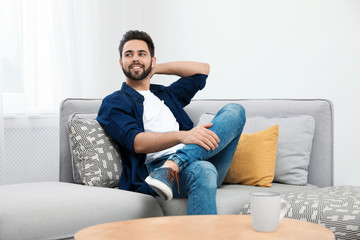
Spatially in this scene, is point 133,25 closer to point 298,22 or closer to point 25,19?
point 25,19

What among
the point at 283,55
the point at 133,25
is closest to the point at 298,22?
the point at 283,55

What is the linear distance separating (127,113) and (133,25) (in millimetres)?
1997

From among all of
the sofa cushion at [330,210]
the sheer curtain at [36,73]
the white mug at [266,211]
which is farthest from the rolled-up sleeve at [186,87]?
the white mug at [266,211]

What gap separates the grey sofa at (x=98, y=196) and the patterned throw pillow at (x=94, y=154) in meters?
0.13

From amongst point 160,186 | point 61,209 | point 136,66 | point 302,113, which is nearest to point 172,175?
point 160,186

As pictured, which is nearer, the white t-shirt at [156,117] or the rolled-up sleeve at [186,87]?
the white t-shirt at [156,117]

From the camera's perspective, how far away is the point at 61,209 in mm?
1565

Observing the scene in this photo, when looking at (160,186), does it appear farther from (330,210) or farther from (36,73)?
(36,73)

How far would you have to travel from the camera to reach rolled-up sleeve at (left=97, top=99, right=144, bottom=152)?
192cm

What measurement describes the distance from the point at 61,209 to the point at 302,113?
4.11 ft

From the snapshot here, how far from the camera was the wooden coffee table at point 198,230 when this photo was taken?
99cm

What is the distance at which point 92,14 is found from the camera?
3.48 m

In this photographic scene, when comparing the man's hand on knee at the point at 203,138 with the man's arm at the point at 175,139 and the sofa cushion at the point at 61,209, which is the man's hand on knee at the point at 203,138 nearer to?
the man's arm at the point at 175,139

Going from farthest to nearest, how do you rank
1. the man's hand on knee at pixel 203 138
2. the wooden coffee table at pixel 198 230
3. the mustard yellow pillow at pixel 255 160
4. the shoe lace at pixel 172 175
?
the mustard yellow pillow at pixel 255 160 < the man's hand on knee at pixel 203 138 < the shoe lace at pixel 172 175 < the wooden coffee table at pixel 198 230
